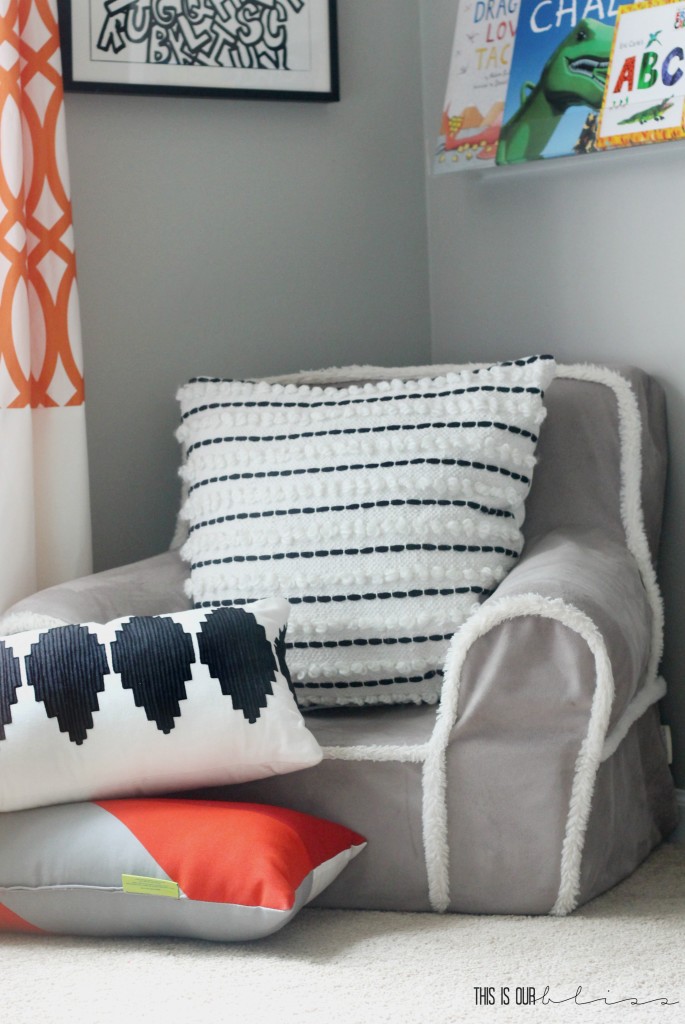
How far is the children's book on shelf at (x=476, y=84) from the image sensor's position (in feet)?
7.13

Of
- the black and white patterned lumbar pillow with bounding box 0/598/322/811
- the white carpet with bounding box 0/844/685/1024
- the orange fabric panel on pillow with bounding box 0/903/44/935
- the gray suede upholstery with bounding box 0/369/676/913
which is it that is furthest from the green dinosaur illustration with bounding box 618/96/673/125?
the orange fabric panel on pillow with bounding box 0/903/44/935

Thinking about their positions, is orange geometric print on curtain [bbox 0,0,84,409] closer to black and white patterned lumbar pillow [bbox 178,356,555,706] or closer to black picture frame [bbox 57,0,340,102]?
black picture frame [bbox 57,0,340,102]

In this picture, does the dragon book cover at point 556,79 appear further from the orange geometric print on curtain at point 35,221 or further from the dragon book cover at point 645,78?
the orange geometric print on curtain at point 35,221

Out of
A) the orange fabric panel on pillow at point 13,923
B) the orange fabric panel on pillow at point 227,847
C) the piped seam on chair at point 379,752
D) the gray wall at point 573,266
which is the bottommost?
the orange fabric panel on pillow at point 13,923

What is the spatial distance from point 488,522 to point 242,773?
0.53 meters

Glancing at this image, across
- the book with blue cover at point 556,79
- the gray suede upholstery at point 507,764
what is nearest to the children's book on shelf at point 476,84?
the book with blue cover at point 556,79

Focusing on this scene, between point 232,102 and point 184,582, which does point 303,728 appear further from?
point 232,102

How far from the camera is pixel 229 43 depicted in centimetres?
231

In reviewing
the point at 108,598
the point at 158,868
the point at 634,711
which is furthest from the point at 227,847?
the point at 634,711

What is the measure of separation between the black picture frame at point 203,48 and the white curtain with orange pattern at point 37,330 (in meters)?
0.19

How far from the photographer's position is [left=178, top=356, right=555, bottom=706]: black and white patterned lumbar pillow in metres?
1.80

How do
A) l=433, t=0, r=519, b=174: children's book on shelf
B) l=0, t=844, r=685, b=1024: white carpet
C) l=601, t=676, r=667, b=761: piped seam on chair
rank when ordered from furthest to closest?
l=433, t=0, r=519, b=174: children's book on shelf
l=601, t=676, r=667, b=761: piped seam on chair
l=0, t=844, r=685, b=1024: white carpet

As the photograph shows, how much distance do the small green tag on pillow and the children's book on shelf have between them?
135 cm

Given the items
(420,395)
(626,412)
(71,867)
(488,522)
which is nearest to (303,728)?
(71,867)
